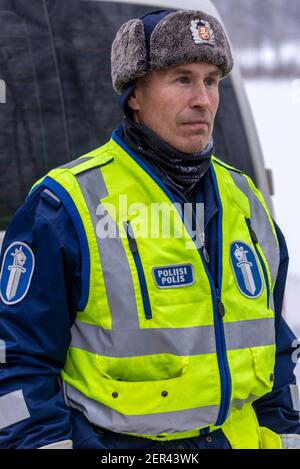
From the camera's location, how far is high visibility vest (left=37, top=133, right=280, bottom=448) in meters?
2.22

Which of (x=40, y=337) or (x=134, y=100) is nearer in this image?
(x=40, y=337)

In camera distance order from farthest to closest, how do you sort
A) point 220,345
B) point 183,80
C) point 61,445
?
point 183,80 < point 220,345 < point 61,445

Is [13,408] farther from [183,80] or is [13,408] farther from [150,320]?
[183,80]

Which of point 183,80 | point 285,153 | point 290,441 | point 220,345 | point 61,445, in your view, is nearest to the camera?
point 61,445

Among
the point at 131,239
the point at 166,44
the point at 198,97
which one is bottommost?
the point at 131,239

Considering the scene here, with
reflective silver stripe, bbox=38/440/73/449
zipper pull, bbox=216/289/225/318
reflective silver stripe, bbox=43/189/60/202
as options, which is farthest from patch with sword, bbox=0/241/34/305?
zipper pull, bbox=216/289/225/318

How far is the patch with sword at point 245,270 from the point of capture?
2410 mm

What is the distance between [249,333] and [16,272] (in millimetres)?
601

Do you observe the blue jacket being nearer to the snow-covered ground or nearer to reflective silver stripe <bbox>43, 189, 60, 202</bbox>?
reflective silver stripe <bbox>43, 189, 60, 202</bbox>

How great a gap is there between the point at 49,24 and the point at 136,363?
1.62m

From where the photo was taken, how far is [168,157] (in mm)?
2371

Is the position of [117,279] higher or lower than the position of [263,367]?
higher

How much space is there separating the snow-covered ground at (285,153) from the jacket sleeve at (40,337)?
8.90 ft

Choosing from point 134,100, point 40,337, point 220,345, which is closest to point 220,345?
point 220,345
